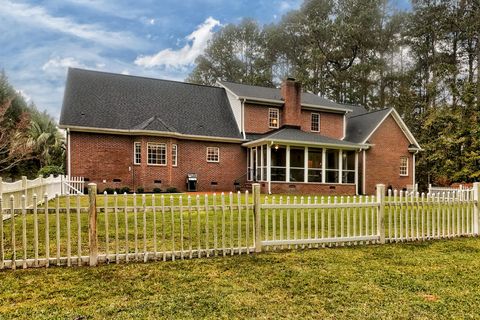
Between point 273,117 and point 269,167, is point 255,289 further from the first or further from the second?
point 273,117

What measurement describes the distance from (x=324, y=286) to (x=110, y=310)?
8.48 feet

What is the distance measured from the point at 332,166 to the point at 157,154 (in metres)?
11.7

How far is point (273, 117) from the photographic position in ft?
73.9

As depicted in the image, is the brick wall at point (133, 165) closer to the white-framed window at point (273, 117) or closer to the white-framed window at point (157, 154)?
the white-framed window at point (157, 154)

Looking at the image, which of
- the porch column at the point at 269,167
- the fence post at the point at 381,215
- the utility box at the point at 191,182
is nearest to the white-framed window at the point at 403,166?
the porch column at the point at 269,167

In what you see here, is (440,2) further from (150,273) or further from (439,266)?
(150,273)


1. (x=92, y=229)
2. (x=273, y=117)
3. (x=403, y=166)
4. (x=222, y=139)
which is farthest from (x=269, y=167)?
(x=92, y=229)

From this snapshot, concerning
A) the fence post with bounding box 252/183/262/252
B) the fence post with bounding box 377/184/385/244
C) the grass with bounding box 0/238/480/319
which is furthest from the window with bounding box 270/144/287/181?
the grass with bounding box 0/238/480/319

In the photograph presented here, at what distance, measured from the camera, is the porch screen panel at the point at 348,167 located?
21.6 m

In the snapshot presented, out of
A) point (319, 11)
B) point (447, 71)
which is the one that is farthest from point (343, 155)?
point (319, 11)

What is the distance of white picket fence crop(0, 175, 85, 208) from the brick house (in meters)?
2.52

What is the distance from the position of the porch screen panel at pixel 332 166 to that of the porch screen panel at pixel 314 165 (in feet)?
1.94

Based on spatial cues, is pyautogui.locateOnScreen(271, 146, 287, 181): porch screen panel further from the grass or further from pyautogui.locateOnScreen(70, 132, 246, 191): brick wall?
the grass

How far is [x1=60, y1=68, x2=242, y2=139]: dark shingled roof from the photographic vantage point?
18.6 meters
